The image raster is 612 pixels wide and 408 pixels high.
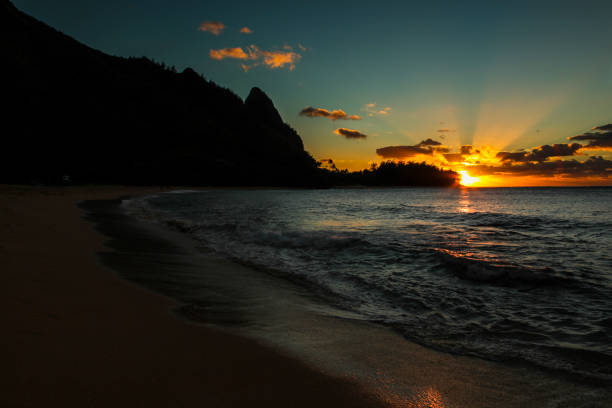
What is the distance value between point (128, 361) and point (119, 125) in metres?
121

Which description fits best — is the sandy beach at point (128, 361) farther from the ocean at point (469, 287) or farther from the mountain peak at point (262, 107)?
the mountain peak at point (262, 107)

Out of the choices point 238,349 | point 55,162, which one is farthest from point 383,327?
point 55,162

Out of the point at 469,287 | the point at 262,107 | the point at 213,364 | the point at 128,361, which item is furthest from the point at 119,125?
the point at 213,364

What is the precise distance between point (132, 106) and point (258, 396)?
13410 centimetres

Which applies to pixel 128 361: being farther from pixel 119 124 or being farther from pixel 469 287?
pixel 119 124

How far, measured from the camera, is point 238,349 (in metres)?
2.81

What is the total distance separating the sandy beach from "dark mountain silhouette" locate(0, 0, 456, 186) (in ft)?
260

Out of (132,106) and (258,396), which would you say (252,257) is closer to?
(258,396)

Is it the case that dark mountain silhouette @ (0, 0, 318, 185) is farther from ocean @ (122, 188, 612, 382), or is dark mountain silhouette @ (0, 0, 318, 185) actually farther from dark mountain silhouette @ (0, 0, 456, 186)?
ocean @ (122, 188, 612, 382)

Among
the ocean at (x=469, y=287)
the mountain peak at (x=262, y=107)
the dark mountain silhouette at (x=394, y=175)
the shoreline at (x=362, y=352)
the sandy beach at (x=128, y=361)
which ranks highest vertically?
the mountain peak at (x=262, y=107)

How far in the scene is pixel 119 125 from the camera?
10312 centimetres

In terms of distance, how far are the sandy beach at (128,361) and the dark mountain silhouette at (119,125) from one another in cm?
7934

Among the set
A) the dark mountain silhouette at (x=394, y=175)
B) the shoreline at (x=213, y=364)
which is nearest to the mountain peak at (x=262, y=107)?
the dark mountain silhouette at (x=394, y=175)

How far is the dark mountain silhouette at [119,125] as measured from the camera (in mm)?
78750
